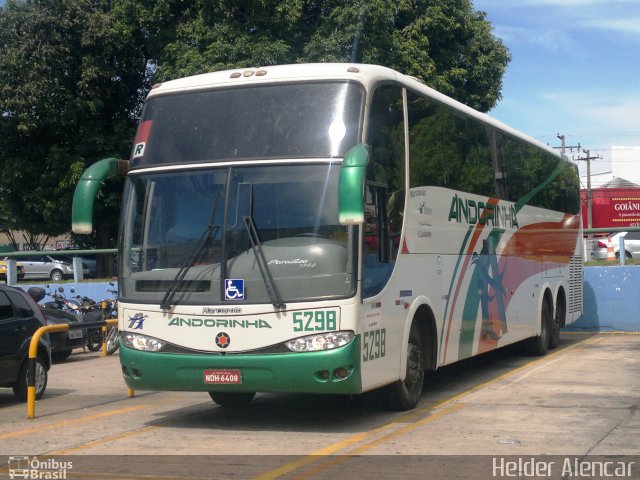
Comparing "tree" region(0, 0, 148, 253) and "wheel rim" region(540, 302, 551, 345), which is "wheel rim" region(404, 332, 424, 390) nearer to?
"wheel rim" region(540, 302, 551, 345)

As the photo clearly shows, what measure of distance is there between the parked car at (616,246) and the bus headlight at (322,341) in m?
18.3

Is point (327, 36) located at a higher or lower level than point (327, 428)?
higher

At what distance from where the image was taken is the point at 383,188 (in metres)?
9.71

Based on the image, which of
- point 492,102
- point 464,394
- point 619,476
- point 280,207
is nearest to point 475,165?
point 464,394

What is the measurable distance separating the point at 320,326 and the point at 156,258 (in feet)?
6.18

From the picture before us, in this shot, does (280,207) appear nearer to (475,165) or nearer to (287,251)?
(287,251)

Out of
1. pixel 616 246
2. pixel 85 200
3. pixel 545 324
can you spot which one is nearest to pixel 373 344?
pixel 85 200

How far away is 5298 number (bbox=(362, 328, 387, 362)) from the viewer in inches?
358

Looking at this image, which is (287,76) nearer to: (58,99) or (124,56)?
(58,99)

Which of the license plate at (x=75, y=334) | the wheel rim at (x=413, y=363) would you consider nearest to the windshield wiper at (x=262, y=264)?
the wheel rim at (x=413, y=363)

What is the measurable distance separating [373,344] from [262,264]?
1382mm

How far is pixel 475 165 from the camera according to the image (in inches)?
520

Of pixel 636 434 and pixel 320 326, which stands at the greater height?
pixel 320 326

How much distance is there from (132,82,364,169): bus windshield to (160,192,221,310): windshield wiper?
63 cm
